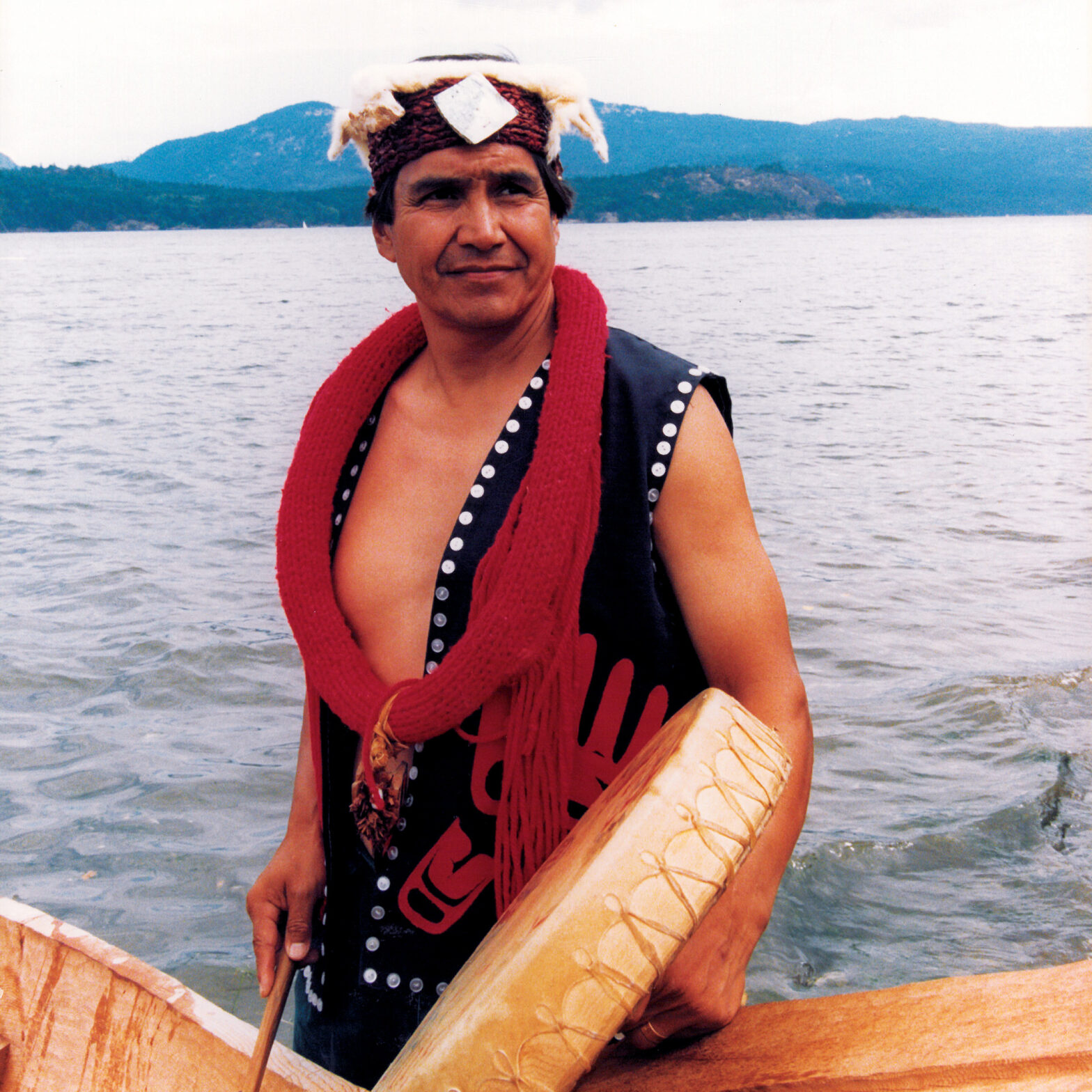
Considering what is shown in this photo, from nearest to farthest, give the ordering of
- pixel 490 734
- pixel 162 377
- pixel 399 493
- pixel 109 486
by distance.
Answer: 1. pixel 490 734
2. pixel 399 493
3. pixel 109 486
4. pixel 162 377

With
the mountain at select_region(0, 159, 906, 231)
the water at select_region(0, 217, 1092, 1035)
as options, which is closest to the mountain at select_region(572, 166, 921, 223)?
the mountain at select_region(0, 159, 906, 231)

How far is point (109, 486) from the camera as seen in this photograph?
10.2 meters

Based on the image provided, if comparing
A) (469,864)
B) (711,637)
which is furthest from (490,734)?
(711,637)

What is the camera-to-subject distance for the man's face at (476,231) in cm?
170

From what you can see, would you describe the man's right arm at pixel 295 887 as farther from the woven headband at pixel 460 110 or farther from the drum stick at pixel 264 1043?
the woven headband at pixel 460 110

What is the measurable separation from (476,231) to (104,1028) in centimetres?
153

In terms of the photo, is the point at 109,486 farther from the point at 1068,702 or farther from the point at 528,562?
the point at 528,562

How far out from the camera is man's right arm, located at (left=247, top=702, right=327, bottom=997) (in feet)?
6.57

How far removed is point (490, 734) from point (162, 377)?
666 inches

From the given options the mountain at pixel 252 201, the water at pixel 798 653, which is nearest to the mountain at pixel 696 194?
the mountain at pixel 252 201

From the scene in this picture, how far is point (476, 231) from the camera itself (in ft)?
5.48

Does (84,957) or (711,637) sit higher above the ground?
(711,637)

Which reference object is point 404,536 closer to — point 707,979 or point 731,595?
point 731,595

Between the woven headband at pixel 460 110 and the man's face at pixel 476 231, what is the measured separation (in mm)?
24
